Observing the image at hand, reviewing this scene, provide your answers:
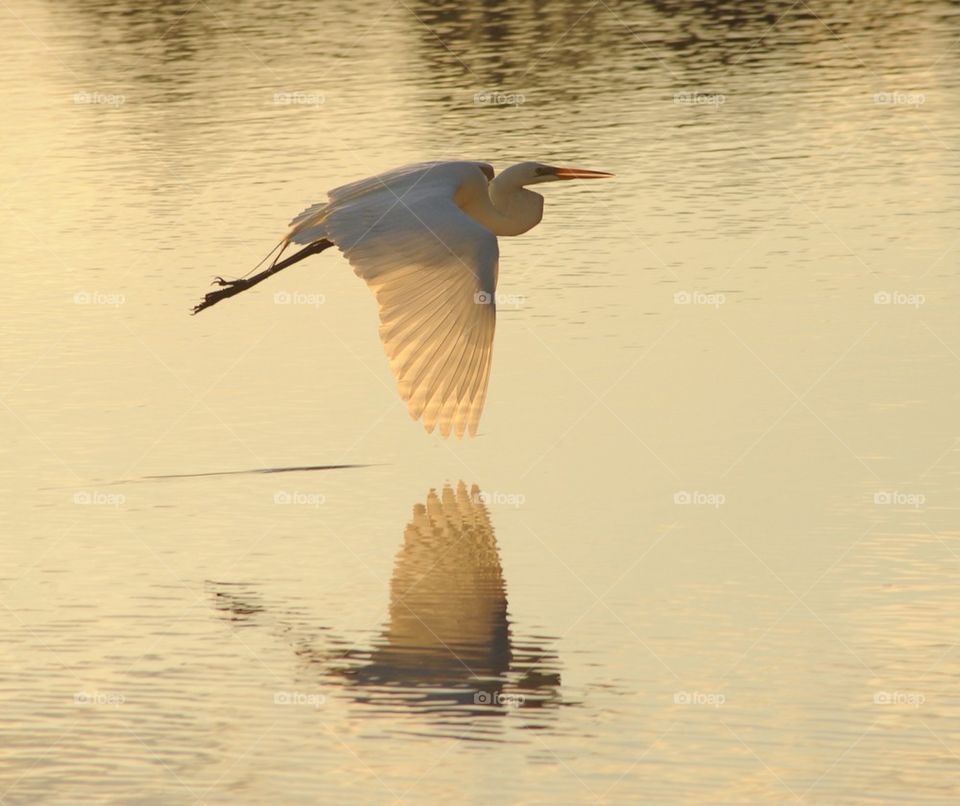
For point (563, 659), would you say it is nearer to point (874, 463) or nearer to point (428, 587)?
point (428, 587)

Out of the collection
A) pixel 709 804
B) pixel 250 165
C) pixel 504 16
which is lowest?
pixel 504 16

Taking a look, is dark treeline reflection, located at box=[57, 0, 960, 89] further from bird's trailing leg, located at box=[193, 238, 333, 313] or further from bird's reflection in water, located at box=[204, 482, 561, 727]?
bird's reflection in water, located at box=[204, 482, 561, 727]

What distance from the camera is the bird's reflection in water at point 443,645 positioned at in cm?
778

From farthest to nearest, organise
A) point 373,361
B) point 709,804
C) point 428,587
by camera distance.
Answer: point 373,361, point 428,587, point 709,804

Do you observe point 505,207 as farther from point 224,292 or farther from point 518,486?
point 224,292

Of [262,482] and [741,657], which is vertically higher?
[741,657]

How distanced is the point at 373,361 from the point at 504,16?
1615 centimetres

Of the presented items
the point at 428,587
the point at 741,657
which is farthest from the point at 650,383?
the point at 741,657

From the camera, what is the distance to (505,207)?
11328 mm

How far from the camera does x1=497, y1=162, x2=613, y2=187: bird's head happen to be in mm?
11336

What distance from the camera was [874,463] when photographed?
10.3m

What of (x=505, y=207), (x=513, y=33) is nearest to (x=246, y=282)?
(x=505, y=207)

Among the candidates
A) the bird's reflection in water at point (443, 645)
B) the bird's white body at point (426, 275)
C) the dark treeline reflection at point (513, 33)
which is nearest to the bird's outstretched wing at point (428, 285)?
the bird's white body at point (426, 275)

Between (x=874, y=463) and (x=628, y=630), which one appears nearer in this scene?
(x=628, y=630)
